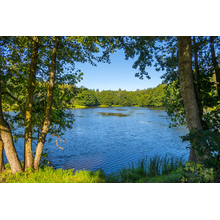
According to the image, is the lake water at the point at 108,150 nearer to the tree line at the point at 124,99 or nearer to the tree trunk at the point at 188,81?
the tree trunk at the point at 188,81

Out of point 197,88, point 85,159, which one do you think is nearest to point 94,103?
point 85,159

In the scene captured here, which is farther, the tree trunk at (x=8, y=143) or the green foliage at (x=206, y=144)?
the tree trunk at (x=8, y=143)

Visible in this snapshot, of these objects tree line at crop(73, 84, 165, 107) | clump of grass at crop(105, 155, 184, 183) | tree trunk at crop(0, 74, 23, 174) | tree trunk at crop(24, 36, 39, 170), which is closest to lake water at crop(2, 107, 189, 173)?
clump of grass at crop(105, 155, 184, 183)

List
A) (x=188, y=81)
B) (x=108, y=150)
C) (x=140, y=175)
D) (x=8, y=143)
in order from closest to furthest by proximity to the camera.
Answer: (x=8, y=143)
(x=188, y=81)
(x=140, y=175)
(x=108, y=150)

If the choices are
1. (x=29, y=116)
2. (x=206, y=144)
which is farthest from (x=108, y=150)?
(x=206, y=144)

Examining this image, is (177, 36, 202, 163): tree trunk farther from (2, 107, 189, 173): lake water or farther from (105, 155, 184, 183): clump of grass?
(2, 107, 189, 173): lake water

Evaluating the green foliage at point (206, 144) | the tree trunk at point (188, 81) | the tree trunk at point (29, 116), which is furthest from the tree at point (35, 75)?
the green foliage at point (206, 144)

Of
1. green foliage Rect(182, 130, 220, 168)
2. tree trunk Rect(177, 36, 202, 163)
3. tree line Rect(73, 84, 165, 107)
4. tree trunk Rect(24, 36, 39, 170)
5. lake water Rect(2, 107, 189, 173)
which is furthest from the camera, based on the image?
tree line Rect(73, 84, 165, 107)

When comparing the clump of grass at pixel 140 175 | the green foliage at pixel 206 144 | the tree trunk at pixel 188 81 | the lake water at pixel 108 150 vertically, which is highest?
the tree trunk at pixel 188 81

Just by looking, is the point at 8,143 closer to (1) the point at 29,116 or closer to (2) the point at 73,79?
Result: (1) the point at 29,116
